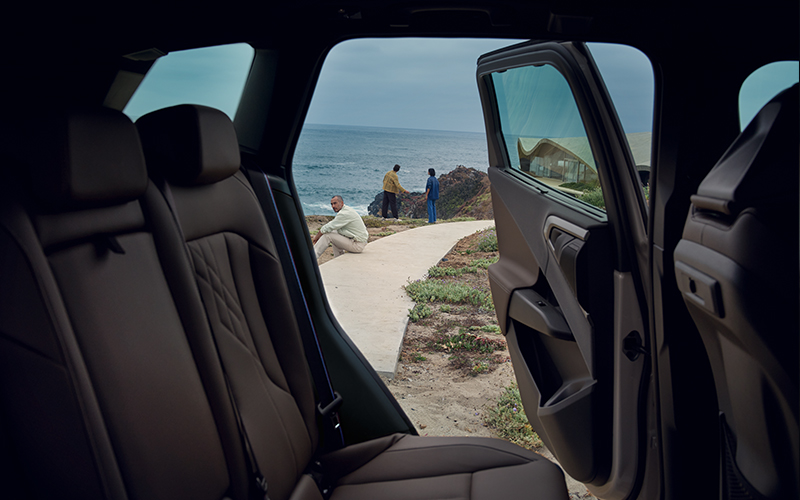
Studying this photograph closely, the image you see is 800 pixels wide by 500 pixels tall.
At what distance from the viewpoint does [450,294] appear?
5.93 m

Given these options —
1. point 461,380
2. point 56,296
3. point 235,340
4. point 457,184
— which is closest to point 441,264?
point 461,380

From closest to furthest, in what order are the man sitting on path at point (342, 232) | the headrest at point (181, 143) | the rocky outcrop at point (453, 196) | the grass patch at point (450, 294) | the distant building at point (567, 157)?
the headrest at point (181, 143)
the distant building at point (567, 157)
the grass patch at point (450, 294)
the man sitting on path at point (342, 232)
the rocky outcrop at point (453, 196)

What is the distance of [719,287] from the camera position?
1.04m

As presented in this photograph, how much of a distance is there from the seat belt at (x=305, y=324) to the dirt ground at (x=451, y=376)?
3.97 ft

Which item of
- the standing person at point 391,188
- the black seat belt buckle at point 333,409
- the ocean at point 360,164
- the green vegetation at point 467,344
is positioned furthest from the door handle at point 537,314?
the ocean at point 360,164

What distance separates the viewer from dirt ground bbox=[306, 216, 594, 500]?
3.24 meters

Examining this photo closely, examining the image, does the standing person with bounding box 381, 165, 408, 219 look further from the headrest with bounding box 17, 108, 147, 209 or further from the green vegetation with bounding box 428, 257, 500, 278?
the headrest with bounding box 17, 108, 147, 209

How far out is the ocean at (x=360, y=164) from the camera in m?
39.3

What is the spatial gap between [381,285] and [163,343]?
17.6 feet

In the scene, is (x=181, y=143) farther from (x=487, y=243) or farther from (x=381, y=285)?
(x=487, y=243)

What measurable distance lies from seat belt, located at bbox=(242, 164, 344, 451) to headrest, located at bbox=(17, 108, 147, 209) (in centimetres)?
61

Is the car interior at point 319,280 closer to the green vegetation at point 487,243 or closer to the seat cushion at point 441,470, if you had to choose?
the seat cushion at point 441,470

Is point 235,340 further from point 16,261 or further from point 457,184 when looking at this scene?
point 457,184

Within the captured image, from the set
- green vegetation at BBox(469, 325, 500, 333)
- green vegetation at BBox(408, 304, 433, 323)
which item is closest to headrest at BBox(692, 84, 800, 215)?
green vegetation at BBox(469, 325, 500, 333)
